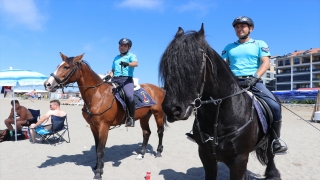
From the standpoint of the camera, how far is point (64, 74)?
5.27 m

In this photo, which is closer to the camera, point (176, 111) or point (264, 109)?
point (176, 111)

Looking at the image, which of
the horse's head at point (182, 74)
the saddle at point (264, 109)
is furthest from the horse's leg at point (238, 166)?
the horse's head at point (182, 74)

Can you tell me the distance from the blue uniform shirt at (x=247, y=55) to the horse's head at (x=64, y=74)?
11.6 feet

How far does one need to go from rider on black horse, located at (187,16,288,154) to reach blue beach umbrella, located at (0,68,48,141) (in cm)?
752

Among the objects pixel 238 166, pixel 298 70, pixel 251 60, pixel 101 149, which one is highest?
pixel 298 70

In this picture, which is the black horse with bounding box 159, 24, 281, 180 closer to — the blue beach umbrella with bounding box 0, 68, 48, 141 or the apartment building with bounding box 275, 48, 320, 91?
the blue beach umbrella with bounding box 0, 68, 48, 141

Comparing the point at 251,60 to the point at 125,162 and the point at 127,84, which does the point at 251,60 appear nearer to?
the point at 127,84

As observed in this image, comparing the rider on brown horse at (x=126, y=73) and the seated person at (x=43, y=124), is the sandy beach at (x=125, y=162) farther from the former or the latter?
the rider on brown horse at (x=126, y=73)

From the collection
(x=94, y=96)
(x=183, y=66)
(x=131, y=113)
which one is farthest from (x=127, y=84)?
(x=183, y=66)

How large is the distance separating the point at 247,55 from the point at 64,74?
3819mm

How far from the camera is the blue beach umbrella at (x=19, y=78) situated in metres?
8.60

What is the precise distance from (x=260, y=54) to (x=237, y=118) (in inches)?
42.1

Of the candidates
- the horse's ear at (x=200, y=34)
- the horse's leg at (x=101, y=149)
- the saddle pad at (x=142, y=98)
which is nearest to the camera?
the horse's ear at (x=200, y=34)

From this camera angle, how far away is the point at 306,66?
7488 centimetres
